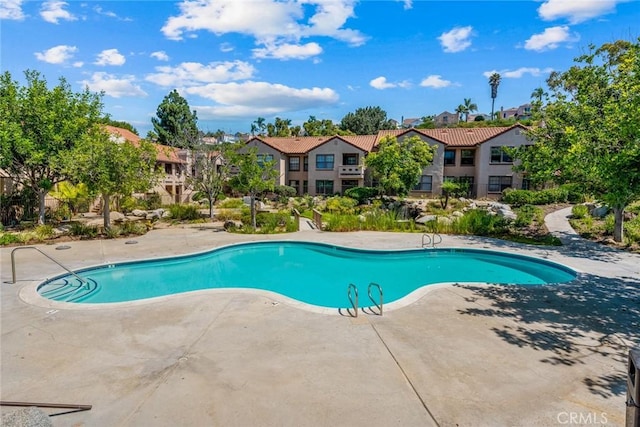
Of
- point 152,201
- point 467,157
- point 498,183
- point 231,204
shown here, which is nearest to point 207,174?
point 231,204

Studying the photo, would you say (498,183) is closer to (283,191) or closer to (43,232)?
(283,191)

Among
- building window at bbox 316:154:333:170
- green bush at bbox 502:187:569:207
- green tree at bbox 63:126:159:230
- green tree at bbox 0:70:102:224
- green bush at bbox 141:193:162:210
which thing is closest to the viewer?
green tree at bbox 63:126:159:230

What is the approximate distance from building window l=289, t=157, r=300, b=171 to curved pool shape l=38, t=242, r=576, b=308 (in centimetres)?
2502

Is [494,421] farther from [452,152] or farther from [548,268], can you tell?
[452,152]

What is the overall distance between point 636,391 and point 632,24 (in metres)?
17.3

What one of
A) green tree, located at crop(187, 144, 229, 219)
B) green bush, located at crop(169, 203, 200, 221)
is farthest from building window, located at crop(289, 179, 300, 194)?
green bush, located at crop(169, 203, 200, 221)

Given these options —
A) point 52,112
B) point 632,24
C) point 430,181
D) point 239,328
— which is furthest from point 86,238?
point 430,181

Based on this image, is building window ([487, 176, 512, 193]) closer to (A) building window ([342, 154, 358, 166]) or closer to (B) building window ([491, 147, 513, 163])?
(B) building window ([491, 147, 513, 163])

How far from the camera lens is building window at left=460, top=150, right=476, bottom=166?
1492 inches

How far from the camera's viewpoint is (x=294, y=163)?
41.8 meters

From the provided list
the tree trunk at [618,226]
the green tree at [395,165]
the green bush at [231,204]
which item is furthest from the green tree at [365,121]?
the tree trunk at [618,226]

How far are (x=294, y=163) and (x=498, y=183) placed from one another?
21.6m

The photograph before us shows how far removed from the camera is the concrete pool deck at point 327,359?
472 cm

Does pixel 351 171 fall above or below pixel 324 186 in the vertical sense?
above
